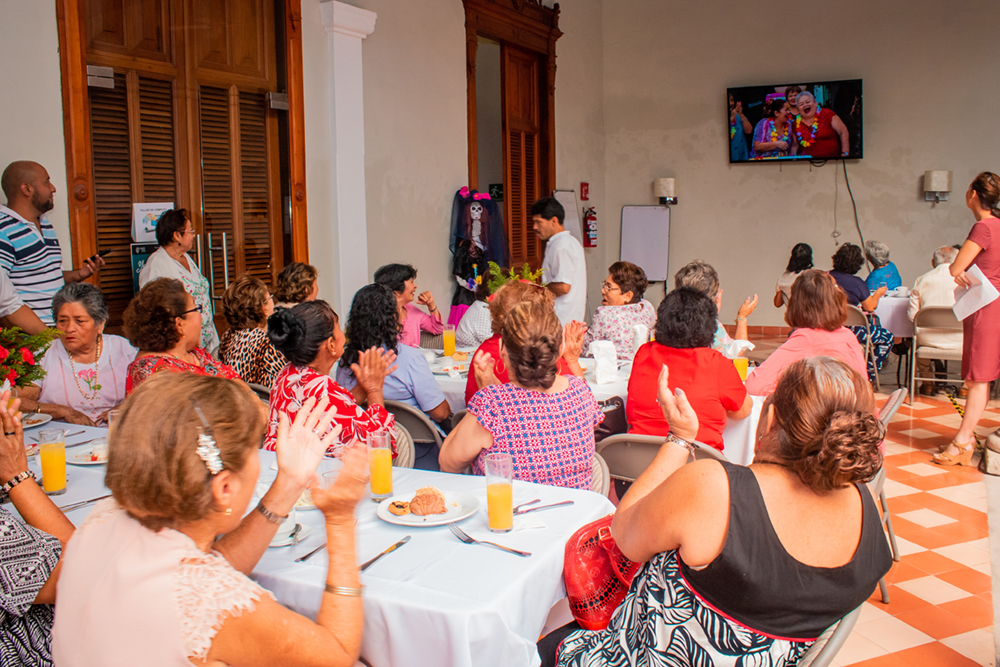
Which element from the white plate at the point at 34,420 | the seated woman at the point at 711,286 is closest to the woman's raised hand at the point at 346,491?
the white plate at the point at 34,420

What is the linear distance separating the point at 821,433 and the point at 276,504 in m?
0.95

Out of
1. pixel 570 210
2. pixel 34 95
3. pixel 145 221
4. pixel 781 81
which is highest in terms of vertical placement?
pixel 781 81

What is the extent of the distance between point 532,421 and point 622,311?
2159 millimetres

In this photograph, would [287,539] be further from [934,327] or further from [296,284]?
[934,327]

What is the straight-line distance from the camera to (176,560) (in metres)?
1.21

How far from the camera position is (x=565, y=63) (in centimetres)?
916

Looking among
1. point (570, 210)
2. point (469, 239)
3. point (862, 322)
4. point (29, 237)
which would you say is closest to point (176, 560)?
point (29, 237)

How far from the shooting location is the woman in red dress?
358 inches

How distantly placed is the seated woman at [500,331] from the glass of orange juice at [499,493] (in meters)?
1.12

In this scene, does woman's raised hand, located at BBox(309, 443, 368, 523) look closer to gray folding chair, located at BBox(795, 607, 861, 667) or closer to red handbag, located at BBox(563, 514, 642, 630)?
red handbag, located at BBox(563, 514, 642, 630)

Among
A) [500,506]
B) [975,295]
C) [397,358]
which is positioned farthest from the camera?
[975,295]

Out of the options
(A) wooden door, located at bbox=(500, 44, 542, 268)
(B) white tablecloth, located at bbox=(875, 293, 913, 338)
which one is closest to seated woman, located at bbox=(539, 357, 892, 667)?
(B) white tablecloth, located at bbox=(875, 293, 913, 338)

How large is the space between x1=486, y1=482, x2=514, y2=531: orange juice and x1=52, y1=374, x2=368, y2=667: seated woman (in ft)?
1.62

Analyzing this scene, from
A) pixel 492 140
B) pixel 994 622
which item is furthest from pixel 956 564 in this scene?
pixel 492 140
